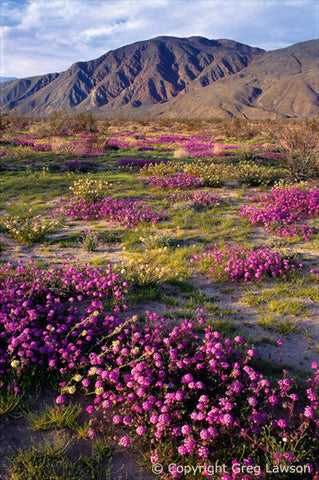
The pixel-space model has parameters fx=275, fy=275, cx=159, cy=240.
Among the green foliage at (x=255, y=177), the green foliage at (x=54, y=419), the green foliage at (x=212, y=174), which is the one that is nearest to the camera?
the green foliage at (x=54, y=419)

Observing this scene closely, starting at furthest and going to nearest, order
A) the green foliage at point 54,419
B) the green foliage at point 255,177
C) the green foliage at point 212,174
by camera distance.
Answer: the green foliage at point 255,177
the green foliage at point 212,174
the green foliage at point 54,419

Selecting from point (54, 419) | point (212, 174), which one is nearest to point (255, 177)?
point (212, 174)

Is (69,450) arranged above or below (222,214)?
below

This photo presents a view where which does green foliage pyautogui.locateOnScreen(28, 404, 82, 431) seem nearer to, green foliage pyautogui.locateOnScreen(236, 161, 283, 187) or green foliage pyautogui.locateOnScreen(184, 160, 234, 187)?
green foliage pyautogui.locateOnScreen(184, 160, 234, 187)

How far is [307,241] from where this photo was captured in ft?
22.5

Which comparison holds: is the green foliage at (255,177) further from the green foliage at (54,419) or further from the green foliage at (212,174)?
the green foliage at (54,419)

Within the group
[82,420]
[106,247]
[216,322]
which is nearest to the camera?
[82,420]

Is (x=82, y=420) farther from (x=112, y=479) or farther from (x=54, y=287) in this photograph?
(x=54, y=287)

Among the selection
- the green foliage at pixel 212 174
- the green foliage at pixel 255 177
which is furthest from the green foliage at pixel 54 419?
the green foliage at pixel 255 177

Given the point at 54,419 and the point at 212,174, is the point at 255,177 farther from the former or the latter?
the point at 54,419

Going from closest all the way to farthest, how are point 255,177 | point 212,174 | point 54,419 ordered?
1. point 54,419
2. point 212,174
3. point 255,177

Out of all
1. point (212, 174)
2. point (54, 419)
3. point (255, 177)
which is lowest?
point (54, 419)

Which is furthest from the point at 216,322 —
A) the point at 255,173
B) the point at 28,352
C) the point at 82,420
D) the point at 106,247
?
the point at 255,173

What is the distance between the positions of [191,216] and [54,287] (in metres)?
5.21
